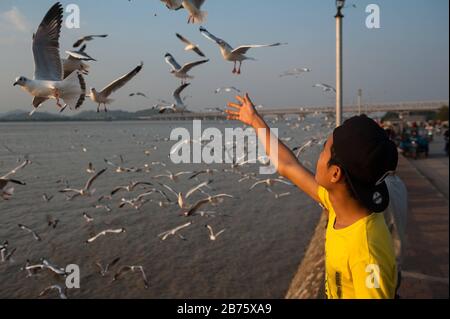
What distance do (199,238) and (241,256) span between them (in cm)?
138

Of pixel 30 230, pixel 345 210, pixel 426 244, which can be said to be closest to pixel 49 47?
pixel 345 210

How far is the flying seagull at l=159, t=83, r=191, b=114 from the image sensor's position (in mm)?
A: 2709

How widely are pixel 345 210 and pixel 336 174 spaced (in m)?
0.18

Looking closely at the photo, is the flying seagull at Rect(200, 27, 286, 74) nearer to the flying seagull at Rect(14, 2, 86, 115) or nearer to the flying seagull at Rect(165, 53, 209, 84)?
the flying seagull at Rect(165, 53, 209, 84)

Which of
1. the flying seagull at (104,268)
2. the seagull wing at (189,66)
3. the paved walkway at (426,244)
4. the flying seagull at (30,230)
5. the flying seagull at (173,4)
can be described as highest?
the flying seagull at (173,4)

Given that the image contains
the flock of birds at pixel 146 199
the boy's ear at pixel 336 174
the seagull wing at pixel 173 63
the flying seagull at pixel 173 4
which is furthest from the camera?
the flock of birds at pixel 146 199

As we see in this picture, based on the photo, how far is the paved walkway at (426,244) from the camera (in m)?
4.82

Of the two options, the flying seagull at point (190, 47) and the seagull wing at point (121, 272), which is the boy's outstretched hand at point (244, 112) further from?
the seagull wing at point (121, 272)

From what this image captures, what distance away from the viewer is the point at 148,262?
8.22 metres

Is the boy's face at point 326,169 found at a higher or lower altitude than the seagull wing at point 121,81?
lower

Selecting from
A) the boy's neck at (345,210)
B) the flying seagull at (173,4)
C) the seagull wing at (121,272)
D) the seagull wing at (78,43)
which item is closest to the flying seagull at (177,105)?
the seagull wing at (78,43)

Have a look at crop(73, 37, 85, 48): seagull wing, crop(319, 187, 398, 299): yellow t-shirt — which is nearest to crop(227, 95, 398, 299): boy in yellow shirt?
crop(319, 187, 398, 299): yellow t-shirt

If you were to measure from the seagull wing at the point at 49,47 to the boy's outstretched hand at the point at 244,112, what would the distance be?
3.30 ft
